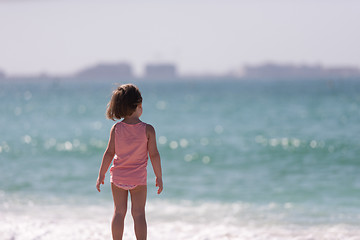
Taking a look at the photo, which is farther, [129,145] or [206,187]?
[206,187]

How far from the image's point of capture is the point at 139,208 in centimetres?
377

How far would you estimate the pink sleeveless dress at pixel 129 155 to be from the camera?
364 cm

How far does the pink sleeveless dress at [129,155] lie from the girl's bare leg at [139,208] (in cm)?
7

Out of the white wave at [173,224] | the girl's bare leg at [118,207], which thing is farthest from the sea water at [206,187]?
the girl's bare leg at [118,207]

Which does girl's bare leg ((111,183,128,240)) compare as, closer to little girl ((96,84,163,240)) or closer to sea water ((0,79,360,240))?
little girl ((96,84,163,240))

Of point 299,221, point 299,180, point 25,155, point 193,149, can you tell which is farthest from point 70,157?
point 299,221

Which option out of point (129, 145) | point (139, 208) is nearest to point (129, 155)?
point (129, 145)

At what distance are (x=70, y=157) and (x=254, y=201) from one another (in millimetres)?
6647

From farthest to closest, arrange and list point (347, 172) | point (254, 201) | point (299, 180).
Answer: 1. point (347, 172)
2. point (299, 180)
3. point (254, 201)

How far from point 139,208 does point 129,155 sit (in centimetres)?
44

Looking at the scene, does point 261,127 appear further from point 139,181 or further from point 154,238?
point 139,181

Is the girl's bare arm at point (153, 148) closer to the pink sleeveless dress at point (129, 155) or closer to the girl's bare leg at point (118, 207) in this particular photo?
the pink sleeveless dress at point (129, 155)

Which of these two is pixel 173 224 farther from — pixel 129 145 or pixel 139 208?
pixel 129 145

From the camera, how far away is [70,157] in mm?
13344
